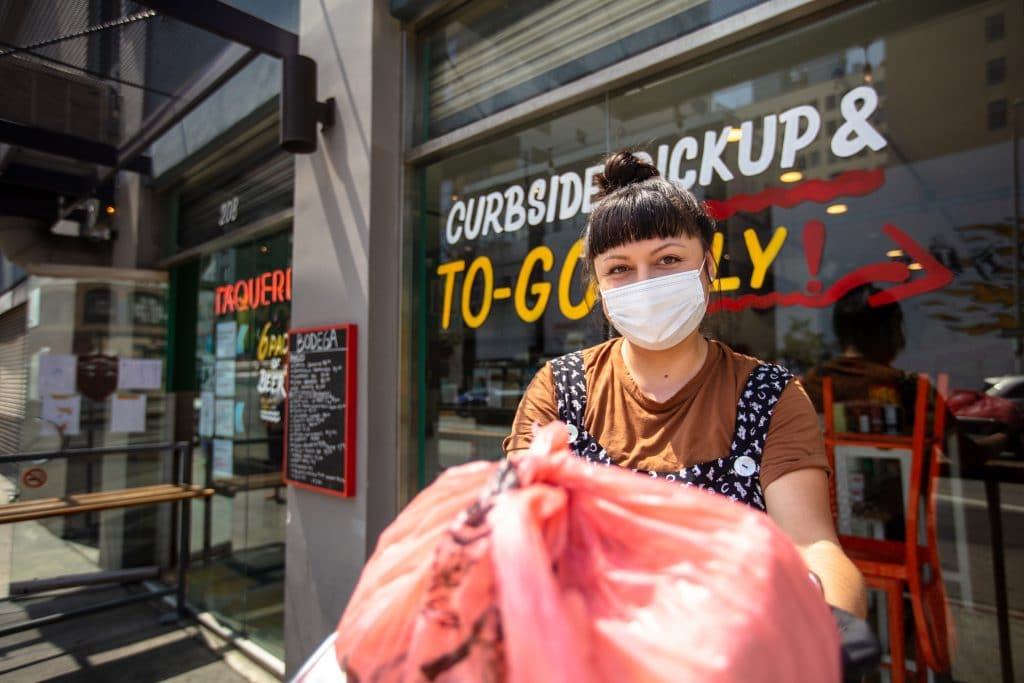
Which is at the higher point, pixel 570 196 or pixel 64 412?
pixel 570 196

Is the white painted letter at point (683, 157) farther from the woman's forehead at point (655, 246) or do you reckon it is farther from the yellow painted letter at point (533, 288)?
the woman's forehead at point (655, 246)

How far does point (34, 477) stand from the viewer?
3799mm

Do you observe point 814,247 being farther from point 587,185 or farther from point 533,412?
point 533,412

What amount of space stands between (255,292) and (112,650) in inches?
106

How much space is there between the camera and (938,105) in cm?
302

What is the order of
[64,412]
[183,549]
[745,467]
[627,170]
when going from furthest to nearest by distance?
[64,412] < [183,549] < [627,170] < [745,467]

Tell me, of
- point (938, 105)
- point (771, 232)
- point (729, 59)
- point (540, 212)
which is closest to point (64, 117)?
point (540, 212)

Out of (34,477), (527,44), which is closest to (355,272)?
(527,44)

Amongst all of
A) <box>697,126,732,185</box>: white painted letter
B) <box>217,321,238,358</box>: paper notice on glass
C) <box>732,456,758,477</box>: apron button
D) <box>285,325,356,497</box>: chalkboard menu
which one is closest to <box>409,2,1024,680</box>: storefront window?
<box>697,126,732,185</box>: white painted letter

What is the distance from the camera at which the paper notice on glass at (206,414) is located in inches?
209

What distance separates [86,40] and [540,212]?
→ 283cm

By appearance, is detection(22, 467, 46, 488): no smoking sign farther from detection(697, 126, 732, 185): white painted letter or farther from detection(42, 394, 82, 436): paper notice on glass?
detection(697, 126, 732, 185): white painted letter

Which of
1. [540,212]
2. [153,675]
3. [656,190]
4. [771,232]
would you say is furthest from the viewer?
[153,675]

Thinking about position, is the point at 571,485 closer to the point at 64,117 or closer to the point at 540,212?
the point at 540,212
